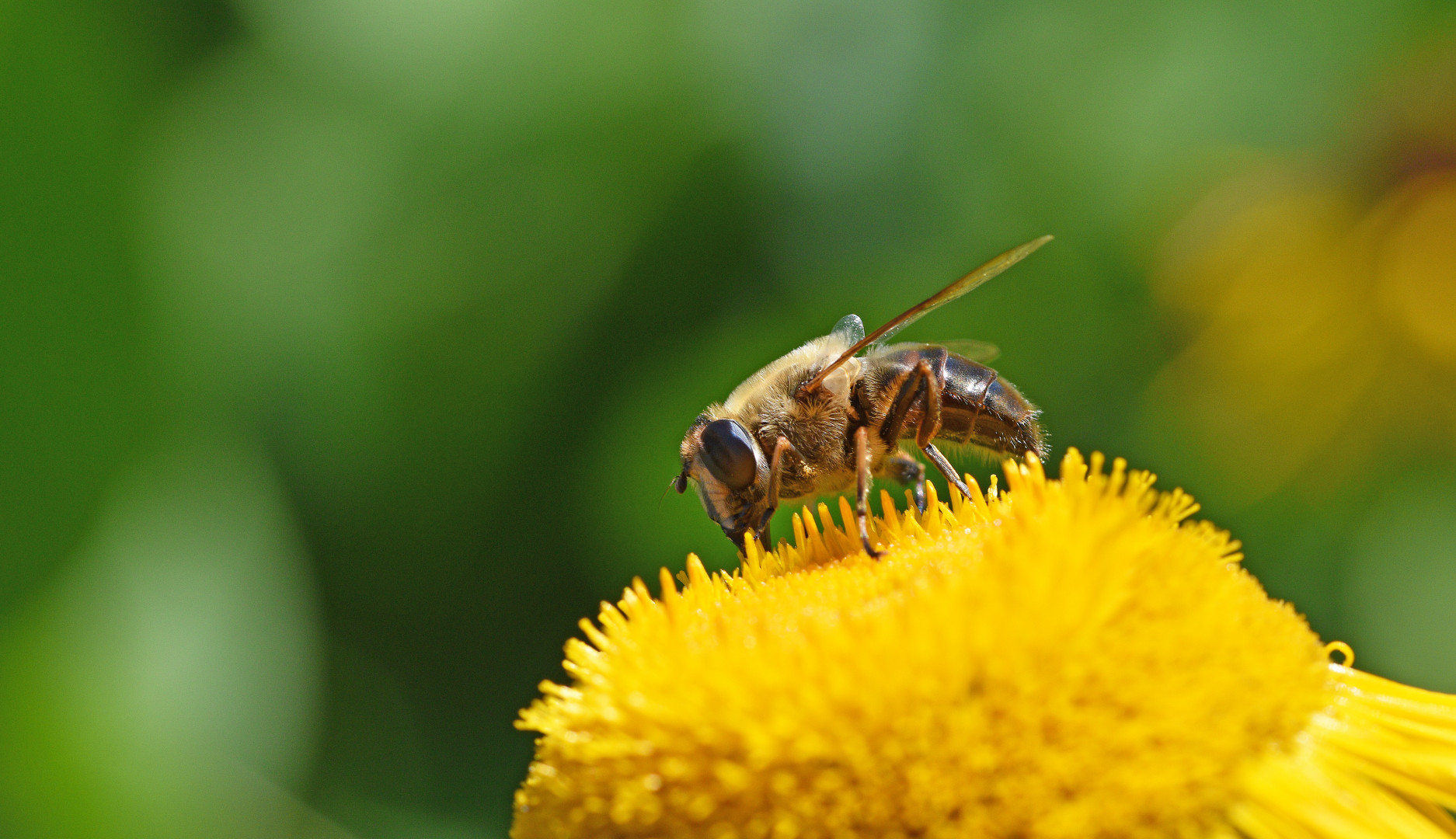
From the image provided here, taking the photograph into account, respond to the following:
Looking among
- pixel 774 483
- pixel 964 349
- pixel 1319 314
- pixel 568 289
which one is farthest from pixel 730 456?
pixel 1319 314

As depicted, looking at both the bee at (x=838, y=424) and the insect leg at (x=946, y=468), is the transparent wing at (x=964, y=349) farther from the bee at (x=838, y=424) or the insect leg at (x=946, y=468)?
the insect leg at (x=946, y=468)

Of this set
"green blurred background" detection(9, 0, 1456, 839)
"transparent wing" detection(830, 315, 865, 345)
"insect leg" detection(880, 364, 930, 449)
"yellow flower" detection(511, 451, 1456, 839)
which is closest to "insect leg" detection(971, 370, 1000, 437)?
"insect leg" detection(880, 364, 930, 449)

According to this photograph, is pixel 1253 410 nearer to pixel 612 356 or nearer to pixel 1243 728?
pixel 612 356

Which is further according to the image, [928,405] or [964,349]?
[964,349]

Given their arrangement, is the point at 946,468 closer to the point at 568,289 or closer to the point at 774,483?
the point at 774,483

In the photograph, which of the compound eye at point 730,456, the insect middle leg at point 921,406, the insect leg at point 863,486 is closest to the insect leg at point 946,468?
the insect middle leg at point 921,406

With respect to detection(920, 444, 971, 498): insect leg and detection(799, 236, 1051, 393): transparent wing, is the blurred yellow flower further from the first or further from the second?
detection(799, 236, 1051, 393): transparent wing
